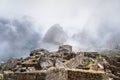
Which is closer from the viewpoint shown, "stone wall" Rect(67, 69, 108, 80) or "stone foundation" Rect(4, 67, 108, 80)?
"stone wall" Rect(67, 69, 108, 80)

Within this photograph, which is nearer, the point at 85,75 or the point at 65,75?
the point at 85,75

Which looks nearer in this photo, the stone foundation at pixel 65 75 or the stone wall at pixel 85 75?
the stone wall at pixel 85 75

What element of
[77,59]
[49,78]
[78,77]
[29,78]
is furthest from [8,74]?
[77,59]

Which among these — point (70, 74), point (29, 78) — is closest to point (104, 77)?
point (70, 74)

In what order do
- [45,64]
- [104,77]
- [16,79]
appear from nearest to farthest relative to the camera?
[104,77], [16,79], [45,64]

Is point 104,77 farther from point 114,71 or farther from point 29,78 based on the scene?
point 114,71

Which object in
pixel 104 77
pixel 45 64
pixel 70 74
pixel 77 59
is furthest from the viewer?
pixel 77 59

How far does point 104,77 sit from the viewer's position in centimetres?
1238

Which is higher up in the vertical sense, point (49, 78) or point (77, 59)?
point (77, 59)

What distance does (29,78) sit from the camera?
1335 centimetres

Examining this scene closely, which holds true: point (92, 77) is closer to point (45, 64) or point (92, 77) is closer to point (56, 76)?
point (56, 76)

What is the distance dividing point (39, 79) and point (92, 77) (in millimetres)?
2607

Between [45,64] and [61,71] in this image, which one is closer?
[61,71]

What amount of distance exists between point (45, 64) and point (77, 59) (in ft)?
25.4
